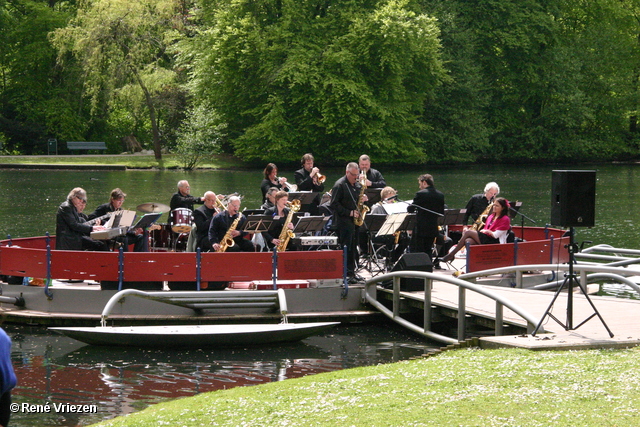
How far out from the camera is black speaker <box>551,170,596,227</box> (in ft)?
34.4

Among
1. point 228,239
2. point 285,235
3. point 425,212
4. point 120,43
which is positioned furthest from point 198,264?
point 120,43

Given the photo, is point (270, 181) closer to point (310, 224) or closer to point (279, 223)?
point (279, 223)

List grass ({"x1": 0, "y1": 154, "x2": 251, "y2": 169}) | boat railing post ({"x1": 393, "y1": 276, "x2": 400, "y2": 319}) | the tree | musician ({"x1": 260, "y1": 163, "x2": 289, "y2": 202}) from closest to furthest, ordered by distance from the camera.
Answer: boat railing post ({"x1": 393, "y1": 276, "x2": 400, "y2": 319}) < musician ({"x1": 260, "y1": 163, "x2": 289, "y2": 202}) < the tree < grass ({"x1": 0, "y1": 154, "x2": 251, "y2": 169})

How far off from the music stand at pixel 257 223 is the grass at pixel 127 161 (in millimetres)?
41881

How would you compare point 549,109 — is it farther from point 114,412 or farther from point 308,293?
point 114,412

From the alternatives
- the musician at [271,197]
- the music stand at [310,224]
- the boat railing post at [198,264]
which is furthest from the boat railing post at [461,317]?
the musician at [271,197]

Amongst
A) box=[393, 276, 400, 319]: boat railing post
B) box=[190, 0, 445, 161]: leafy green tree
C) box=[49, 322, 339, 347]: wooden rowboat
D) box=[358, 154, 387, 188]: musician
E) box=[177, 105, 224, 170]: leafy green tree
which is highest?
box=[190, 0, 445, 161]: leafy green tree

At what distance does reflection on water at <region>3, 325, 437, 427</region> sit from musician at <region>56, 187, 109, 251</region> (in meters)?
1.58

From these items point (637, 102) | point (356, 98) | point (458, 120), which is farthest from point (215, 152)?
point (637, 102)

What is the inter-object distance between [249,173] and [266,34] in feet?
27.3

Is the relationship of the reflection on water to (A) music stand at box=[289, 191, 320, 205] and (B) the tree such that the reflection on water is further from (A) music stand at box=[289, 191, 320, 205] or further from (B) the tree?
(B) the tree

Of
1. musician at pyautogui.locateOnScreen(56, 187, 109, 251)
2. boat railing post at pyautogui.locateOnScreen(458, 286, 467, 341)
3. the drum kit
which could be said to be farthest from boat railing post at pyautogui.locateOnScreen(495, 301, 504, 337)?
the drum kit

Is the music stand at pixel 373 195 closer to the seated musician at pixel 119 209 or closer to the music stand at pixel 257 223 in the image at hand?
the music stand at pixel 257 223

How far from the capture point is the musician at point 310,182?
59.7ft
